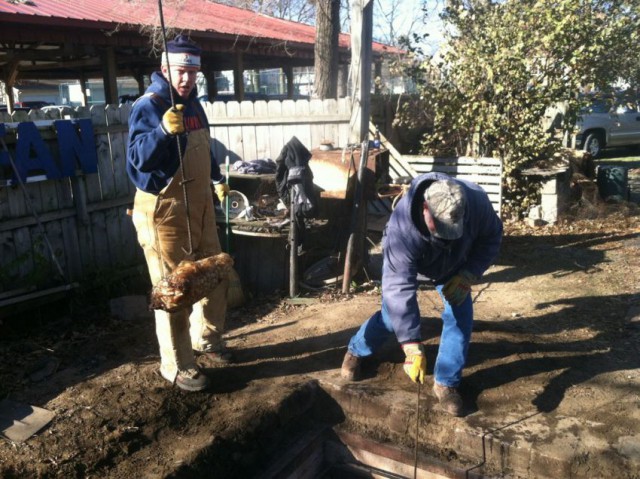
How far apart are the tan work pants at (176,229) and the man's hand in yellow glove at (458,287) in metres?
1.56

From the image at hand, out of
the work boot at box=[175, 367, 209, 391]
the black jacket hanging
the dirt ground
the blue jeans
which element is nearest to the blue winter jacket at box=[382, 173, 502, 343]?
the blue jeans

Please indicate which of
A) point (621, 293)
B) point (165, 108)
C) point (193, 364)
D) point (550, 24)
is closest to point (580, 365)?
point (621, 293)

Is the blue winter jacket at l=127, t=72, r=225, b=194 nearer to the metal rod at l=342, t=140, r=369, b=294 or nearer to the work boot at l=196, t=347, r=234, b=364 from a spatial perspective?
the work boot at l=196, t=347, r=234, b=364

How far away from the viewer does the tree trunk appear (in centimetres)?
922

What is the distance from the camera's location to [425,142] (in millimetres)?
9516

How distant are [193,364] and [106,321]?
2.04 metres

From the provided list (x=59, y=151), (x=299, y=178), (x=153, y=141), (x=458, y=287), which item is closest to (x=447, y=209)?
(x=458, y=287)

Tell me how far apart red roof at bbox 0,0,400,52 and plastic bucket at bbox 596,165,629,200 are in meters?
7.21

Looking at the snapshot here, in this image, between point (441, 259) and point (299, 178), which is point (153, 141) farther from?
point (299, 178)

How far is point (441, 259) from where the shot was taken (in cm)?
A: 334

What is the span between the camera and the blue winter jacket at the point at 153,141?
129 inches

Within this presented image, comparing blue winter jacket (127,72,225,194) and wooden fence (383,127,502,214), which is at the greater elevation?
blue winter jacket (127,72,225,194)

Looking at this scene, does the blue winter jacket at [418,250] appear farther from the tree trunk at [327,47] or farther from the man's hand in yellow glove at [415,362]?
the tree trunk at [327,47]

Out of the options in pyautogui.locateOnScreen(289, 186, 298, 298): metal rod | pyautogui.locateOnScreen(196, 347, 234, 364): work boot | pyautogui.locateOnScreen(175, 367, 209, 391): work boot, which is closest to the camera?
pyautogui.locateOnScreen(175, 367, 209, 391): work boot
